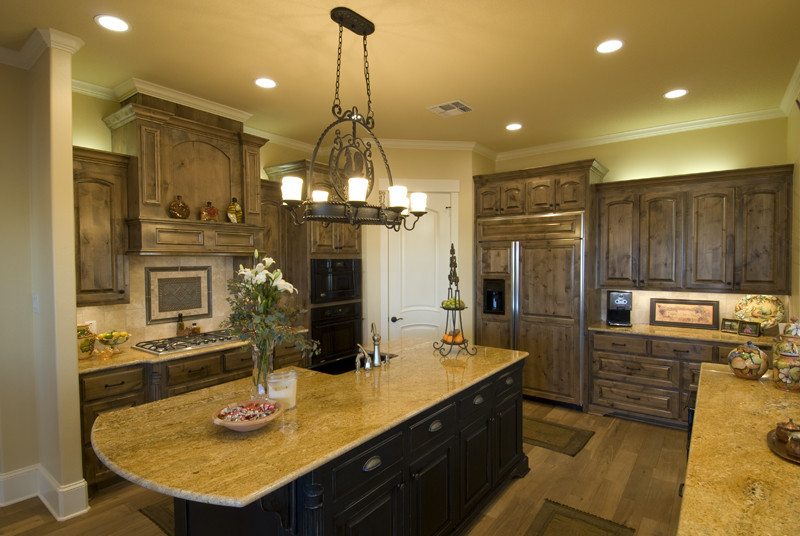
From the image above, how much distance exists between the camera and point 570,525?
8.43 ft

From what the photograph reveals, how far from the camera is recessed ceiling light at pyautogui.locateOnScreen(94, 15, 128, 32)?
2.37m

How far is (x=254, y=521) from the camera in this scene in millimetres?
1645

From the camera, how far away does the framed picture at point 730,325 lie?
398 centimetres

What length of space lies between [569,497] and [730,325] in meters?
2.48

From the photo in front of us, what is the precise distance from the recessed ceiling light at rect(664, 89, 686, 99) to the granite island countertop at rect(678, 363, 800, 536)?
2400mm

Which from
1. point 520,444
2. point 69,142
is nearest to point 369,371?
point 520,444

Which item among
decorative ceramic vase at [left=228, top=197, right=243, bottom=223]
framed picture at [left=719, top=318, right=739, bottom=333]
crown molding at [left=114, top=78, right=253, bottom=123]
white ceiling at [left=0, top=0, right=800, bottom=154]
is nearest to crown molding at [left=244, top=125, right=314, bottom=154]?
white ceiling at [left=0, top=0, right=800, bottom=154]

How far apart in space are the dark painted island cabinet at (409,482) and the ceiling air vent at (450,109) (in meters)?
2.25

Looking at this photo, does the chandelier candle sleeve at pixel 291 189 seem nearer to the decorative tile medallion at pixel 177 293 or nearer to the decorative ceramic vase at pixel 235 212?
the decorative ceramic vase at pixel 235 212

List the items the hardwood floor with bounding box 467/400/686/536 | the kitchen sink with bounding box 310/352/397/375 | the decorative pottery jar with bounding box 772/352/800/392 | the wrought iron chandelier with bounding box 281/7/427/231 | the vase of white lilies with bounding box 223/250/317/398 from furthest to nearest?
the kitchen sink with bounding box 310/352/397/375, the hardwood floor with bounding box 467/400/686/536, the decorative pottery jar with bounding box 772/352/800/392, the wrought iron chandelier with bounding box 281/7/427/231, the vase of white lilies with bounding box 223/250/317/398

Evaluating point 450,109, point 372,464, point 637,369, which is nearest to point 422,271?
point 450,109

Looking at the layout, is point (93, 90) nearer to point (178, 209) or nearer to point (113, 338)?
point (178, 209)

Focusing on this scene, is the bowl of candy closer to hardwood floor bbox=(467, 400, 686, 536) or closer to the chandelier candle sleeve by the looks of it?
the chandelier candle sleeve

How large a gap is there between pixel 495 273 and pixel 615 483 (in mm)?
2401
